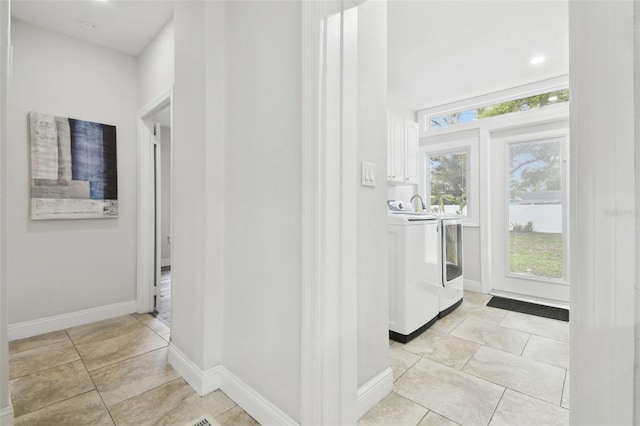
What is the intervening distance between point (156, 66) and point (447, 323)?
143 inches

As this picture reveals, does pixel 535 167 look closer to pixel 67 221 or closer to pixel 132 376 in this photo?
pixel 132 376

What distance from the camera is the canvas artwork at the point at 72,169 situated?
2.51 meters

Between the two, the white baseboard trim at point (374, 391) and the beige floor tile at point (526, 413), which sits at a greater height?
the white baseboard trim at point (374, 391)

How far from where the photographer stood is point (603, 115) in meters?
0.57

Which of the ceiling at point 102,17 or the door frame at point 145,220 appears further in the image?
the door frame at point 145,220

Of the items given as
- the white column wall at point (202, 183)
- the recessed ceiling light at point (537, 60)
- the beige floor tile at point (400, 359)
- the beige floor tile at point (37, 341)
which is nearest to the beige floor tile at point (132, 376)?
the white column wall at point (202, 183)

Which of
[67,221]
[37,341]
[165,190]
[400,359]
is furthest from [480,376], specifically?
[165,190]

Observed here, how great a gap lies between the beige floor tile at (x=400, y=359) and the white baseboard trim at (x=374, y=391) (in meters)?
0.21

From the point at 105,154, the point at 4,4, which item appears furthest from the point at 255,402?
the point at 105,154

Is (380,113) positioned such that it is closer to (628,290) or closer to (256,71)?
(256,71)

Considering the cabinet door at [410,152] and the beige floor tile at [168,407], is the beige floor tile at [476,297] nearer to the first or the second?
the cabinet door at [410,152]

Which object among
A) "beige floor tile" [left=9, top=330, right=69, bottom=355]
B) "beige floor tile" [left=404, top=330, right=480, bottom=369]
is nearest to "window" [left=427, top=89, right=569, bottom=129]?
"beige floor tile" [left=404, top=330, right=480, bottom=369]

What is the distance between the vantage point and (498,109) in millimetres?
3705

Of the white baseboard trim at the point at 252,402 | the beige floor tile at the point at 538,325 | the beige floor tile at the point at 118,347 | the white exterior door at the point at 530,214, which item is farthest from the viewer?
the white exterior door at the point at 530,214
